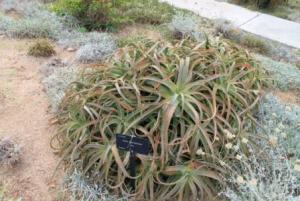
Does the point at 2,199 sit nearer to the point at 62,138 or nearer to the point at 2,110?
the point at 62,138

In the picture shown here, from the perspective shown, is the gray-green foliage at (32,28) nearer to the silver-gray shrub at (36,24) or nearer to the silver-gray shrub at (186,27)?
the silver-gray shrub at (36,24)

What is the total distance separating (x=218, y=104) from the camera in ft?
9.67

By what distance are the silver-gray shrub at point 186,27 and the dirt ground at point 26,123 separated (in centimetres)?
143

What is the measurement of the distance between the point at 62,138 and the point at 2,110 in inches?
33.4

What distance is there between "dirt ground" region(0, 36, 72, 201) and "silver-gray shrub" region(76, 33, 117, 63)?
0.21 meters

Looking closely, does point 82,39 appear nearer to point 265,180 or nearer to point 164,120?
point 164,120

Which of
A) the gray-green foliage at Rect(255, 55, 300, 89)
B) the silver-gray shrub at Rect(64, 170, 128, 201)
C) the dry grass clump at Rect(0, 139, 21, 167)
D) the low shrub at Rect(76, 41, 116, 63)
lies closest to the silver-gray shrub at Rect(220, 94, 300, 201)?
the silver-gray shrub at Rect(64, 170, 128, 201)

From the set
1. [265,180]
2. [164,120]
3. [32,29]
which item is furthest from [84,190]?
[32,29]

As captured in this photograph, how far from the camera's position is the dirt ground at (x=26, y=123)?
3000 mm

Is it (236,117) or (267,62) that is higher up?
(236,117)

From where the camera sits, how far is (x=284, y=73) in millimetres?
4445

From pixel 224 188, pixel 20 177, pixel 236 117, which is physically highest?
pixel 236 117

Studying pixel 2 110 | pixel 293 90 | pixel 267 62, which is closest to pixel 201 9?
pixel 267 62

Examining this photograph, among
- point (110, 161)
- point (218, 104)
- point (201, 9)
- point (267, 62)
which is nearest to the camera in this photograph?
point (110, 161)
